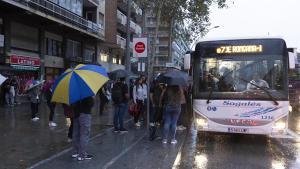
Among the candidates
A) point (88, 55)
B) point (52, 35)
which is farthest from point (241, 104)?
point (88, 55)

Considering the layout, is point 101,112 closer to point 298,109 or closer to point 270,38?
point 270,38

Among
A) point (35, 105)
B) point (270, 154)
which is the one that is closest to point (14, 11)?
point (35, 105)

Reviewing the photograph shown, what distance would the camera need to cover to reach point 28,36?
2728 cm

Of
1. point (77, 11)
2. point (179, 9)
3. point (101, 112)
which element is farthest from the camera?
point (77, 11)

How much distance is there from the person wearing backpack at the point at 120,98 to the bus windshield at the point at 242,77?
268 centimetres

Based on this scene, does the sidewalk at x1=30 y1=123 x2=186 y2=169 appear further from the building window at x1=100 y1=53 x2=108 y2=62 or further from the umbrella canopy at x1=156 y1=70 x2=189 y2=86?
the building window at x1=100 y1=53 x2=108 y2=62

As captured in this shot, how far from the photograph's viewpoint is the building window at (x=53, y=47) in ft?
99.7

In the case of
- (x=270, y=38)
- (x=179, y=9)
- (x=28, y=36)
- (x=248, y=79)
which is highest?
(x=179, y=9)

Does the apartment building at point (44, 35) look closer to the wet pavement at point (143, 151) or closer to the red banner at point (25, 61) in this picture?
the red banner at point (25, 61)

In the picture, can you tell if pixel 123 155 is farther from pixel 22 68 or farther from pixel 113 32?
pixel 113 32

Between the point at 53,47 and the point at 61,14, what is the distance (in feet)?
10.8

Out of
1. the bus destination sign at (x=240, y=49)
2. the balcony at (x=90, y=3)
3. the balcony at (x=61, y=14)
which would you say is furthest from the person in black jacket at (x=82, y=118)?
the balcony at (x=90, y=3)

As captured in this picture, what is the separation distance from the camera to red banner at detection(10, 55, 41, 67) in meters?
24.6

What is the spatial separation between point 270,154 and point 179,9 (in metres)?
21.7
